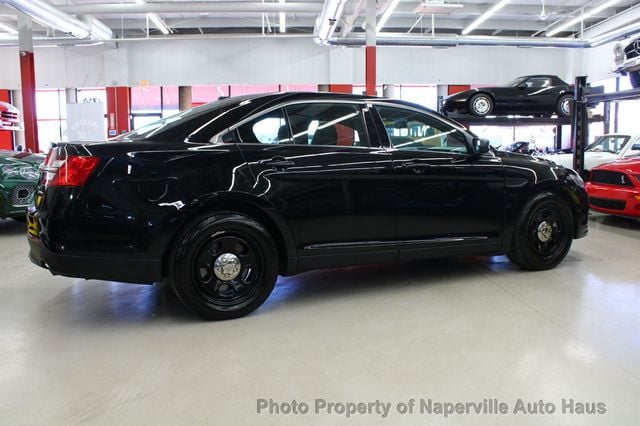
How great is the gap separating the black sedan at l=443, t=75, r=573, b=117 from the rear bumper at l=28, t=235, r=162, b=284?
7.72 meters

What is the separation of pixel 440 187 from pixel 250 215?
1328 millimetres

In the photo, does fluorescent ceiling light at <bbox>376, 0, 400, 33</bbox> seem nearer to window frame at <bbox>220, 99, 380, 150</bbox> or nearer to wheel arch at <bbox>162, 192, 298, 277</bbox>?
window frame at <bbox>220, 99, 380, 150</bbox>

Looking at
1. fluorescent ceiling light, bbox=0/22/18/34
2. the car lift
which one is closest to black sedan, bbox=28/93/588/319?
the car lift

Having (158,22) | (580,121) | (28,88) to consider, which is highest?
(158,22)

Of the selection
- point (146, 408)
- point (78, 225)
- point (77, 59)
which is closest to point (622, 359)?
point (146, 408)

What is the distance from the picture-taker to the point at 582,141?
7020mm

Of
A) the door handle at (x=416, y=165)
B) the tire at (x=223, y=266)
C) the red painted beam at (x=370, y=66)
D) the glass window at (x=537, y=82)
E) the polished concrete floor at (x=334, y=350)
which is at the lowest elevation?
the polished concrete floor at (x=334, y=350)

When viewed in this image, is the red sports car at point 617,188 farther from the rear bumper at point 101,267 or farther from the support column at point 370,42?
the support column at point 370,42

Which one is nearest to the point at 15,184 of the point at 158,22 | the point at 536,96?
the point at 536,96

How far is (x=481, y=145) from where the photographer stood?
348cm

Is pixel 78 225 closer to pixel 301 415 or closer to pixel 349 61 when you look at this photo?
pixel 301 415

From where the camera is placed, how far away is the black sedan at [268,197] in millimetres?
2572

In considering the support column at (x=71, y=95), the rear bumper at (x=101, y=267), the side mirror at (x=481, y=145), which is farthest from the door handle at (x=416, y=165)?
the support column at (x=71, y=95)

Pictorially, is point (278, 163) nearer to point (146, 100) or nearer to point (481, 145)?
point (481, 145)
